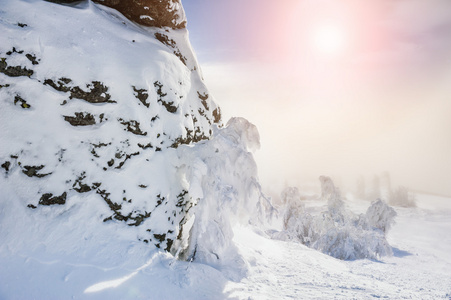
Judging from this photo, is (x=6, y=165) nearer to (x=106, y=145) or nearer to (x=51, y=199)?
(x=51, y=199)

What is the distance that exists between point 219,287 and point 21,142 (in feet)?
18.5

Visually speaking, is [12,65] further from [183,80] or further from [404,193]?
[404,193]

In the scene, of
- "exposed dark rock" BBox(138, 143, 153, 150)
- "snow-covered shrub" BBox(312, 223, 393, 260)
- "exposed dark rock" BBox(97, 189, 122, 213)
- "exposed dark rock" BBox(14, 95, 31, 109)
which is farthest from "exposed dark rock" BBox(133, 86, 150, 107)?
"snow-covered shrub" BBox(312, 223, 393, 260)

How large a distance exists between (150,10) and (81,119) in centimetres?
519

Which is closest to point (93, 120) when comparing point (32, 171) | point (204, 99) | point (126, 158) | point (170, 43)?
point (126, 158)

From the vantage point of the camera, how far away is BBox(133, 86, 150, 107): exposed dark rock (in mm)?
6294

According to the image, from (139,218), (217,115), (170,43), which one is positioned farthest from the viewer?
(217,115)

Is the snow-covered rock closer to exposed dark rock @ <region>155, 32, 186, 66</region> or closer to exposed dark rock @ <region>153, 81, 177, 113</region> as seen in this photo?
exposed dark rock @ <region>153, 81, 177, 113</region>

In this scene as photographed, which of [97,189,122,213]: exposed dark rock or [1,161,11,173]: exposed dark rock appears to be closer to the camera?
[1,161,11,173]: exposed dark rock

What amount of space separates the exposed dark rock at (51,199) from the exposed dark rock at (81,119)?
1.69 metres

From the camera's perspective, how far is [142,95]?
6379 mm

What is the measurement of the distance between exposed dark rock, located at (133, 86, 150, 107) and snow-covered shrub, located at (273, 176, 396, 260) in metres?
16.9

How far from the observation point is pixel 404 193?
6656 centimetres

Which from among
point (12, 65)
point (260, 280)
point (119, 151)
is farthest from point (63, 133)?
point (260, 280)
